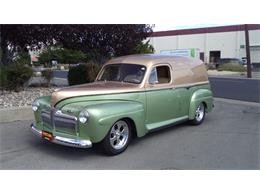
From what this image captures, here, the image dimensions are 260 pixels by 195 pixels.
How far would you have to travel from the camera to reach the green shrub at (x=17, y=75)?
33.5 feet

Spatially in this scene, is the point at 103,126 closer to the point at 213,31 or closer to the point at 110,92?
the point at 110,92

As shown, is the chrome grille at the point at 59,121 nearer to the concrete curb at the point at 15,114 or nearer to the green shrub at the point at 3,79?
the concrete curb at the point at 15,114

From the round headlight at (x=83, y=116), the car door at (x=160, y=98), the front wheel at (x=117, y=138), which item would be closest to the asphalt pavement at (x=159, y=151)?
the front wheel at (x=117, y=138)

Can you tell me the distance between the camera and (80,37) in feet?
39.6

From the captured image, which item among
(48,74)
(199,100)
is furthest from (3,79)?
(199,100)

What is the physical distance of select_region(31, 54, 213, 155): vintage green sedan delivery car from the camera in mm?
5121

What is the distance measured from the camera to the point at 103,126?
16.7ft

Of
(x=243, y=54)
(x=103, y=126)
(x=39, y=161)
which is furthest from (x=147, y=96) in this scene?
(x=243, y=54)

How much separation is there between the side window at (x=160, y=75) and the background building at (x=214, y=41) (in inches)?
1942

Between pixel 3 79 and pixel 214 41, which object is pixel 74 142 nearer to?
pixel 3 79

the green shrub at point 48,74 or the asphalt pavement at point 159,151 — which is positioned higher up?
the green shrub at point 48,74

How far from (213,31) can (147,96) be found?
2346 inches

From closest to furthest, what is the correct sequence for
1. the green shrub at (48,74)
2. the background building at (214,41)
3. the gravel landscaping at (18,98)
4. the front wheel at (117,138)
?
the front wheel at (117,138), the gravel landscaping at (18,98), the green shrub at (48,74), the background building at (214,41)

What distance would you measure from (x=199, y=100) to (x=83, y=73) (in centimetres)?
587
